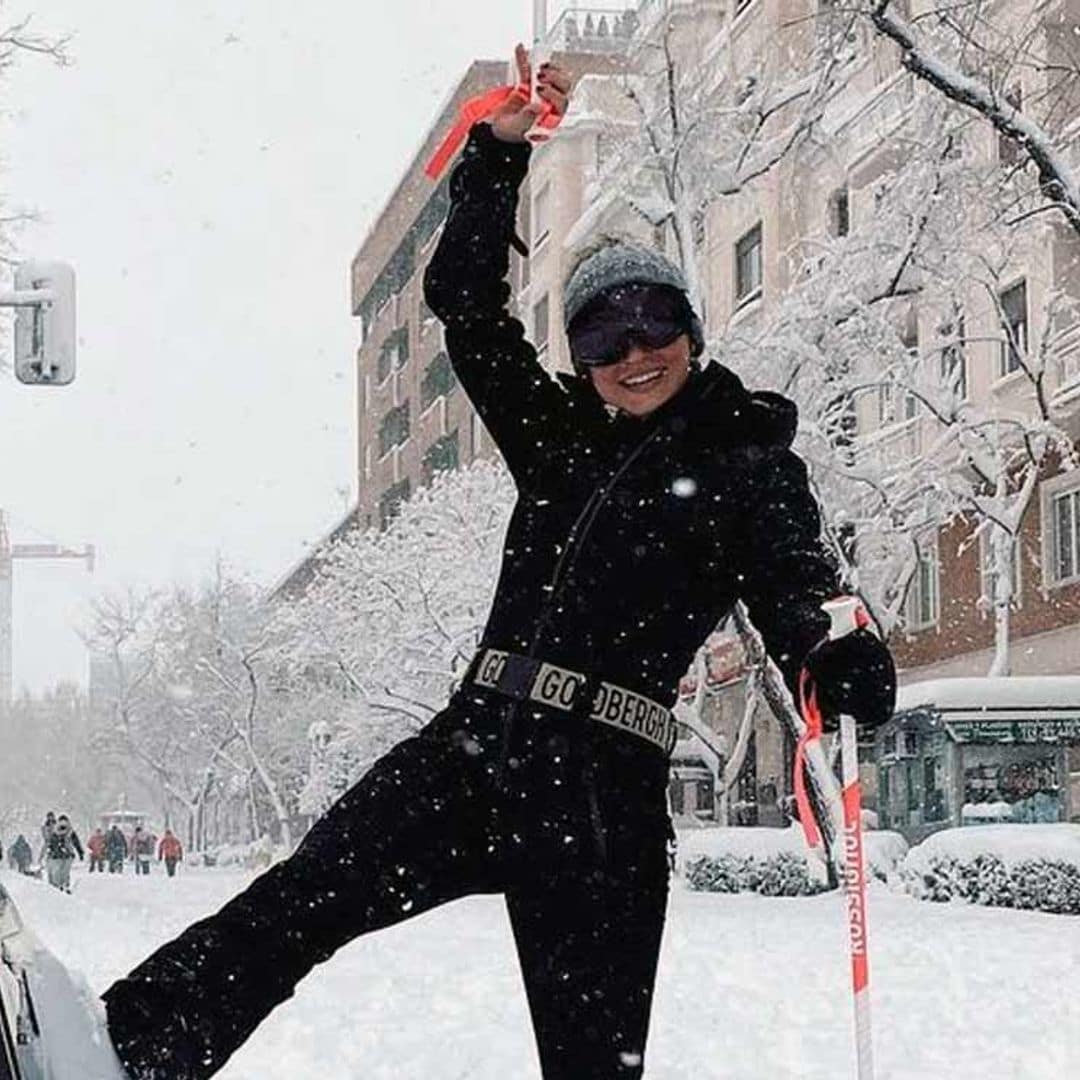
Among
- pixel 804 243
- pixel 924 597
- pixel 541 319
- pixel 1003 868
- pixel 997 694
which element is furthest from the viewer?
pixel 541 319

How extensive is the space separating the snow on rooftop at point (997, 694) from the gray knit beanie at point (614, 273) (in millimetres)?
21372

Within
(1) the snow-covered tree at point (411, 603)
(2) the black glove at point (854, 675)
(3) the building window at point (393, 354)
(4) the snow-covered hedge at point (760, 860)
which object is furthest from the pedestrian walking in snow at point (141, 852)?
(2) the black glove at point (854, 675)

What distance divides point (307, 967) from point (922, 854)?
1687cm

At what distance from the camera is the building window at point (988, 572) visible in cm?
2912

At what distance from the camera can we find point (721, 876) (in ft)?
79.3

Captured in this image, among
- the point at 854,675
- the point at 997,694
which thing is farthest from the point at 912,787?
the point at 854,675

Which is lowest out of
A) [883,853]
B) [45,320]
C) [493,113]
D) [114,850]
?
[114,850]

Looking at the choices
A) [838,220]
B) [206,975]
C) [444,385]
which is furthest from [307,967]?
[444,385]

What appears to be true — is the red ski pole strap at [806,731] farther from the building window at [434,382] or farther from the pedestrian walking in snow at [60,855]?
the building window at [434,382]

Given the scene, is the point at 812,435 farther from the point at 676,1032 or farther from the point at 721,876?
the point at 676,1032

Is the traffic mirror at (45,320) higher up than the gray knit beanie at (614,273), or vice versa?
the traffic mirror at (45,320)

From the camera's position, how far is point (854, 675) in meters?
3.20

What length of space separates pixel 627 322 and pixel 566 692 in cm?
63

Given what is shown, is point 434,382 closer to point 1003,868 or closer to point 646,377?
point 1003,868
